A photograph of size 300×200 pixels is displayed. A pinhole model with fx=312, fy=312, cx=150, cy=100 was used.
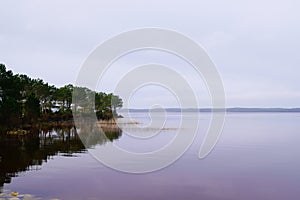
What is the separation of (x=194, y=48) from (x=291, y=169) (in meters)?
14.7

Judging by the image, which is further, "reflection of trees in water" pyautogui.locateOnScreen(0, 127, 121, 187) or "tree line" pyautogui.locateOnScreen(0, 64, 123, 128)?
"tree line" pyautogui.locateOnScreen(0, 64, 123, 128)

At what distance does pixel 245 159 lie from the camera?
1357 inches

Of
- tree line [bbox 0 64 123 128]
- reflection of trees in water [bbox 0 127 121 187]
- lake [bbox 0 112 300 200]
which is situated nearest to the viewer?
lake [bbox 0 112 300 200]

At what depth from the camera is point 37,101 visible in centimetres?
6406

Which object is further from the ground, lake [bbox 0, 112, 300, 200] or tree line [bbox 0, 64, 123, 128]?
A: tree line [bbox 0, 64, 123, 128]

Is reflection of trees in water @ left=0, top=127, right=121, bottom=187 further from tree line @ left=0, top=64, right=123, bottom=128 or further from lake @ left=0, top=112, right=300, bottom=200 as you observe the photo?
tree line @ left=0, top=64, right=123, bottom=128

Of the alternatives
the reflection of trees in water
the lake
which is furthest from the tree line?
the lake

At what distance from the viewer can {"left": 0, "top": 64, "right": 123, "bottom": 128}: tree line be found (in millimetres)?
50188

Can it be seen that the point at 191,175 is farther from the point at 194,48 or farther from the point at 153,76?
the point at 153,76

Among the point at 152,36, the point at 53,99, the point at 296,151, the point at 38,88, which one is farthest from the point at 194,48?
the point at 53,99

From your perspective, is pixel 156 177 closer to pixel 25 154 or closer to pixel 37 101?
pixel 25 154

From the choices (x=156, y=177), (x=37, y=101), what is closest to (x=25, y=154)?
(x=156, y=177)

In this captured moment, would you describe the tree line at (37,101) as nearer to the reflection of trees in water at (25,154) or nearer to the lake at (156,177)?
the reflection of trees in water at (25,154)

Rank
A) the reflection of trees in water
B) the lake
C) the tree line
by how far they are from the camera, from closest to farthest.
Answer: the lake
the reflection of trees in water
the tree line
